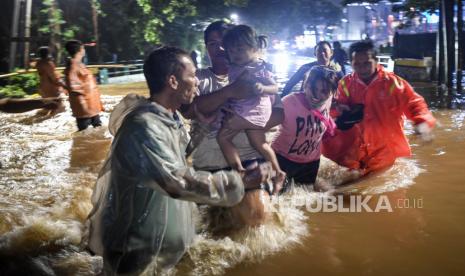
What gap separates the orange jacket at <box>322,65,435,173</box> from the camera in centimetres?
460

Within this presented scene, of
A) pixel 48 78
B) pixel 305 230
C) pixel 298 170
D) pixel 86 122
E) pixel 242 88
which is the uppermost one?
pixel 48 78

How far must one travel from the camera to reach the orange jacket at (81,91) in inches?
286

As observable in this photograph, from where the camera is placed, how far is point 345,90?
16.0ft

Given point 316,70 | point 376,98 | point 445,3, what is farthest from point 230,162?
point 445,3

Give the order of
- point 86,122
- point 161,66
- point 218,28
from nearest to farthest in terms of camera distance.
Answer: point 161,66 → point 218,28 → point 86,122

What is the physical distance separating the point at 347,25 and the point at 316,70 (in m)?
70.4

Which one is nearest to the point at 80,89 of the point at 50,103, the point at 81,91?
the point at 81,91

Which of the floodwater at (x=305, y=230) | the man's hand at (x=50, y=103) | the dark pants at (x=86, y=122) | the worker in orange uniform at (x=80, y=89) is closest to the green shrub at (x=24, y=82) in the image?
the dark pants at (x=86, y=122)

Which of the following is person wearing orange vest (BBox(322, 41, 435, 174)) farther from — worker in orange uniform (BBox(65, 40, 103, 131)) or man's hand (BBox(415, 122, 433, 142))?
worker in orange uniform (BBox(65, 40, 103, 131))

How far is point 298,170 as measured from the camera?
4.34 meters

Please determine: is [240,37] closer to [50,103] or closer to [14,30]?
[50,103]

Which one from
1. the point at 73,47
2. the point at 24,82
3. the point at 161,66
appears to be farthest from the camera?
the point at 24,82

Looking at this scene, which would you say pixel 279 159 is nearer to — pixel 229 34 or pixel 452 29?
pixel 229 34

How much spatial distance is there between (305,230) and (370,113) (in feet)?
5.39
